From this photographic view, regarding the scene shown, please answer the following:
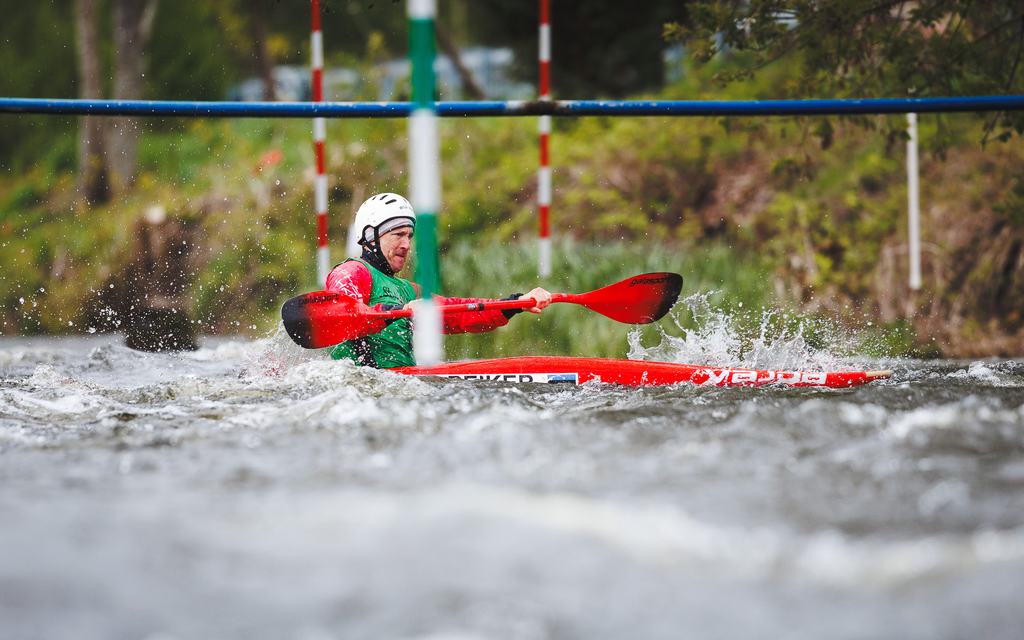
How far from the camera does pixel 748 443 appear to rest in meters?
3.41

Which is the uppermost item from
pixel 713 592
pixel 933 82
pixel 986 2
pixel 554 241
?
pixel 986 2

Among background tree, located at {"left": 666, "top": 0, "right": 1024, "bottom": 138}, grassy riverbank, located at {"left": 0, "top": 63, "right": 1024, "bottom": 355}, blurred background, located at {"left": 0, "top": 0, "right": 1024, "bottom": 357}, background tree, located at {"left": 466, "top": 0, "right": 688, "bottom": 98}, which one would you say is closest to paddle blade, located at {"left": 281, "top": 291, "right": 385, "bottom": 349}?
blurred background, located at {"left": 0, "top": 0, "right": 1024, "bottom": 357}

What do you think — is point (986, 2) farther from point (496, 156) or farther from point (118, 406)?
point (496, 156)

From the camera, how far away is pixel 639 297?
578cm

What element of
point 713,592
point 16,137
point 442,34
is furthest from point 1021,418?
point 16,137

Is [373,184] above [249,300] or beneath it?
above

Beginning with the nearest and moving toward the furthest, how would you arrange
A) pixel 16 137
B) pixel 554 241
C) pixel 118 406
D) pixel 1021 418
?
pixel 1021 418, pixel 118 406, pixel 554 241, pixel 16 137

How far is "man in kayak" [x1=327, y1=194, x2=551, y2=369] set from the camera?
5.62 m

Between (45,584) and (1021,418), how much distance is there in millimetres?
2860

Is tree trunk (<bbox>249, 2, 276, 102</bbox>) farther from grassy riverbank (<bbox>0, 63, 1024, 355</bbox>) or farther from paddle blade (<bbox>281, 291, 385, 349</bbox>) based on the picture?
paddle blade (<bbox>281, 291, 385, 349</bbox>)

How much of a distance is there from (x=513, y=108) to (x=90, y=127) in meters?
10.2

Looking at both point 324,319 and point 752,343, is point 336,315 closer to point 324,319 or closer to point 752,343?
point 324,319

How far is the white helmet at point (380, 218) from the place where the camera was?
18.9 feet

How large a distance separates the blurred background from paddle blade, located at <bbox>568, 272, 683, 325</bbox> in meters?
1.17
